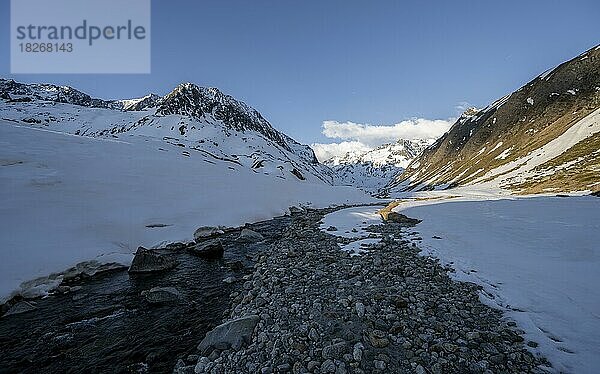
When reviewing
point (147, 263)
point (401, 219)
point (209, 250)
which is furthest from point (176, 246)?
point (401, 219)

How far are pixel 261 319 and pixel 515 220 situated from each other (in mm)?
18663

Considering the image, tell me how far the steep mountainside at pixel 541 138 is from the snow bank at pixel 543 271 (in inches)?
1887

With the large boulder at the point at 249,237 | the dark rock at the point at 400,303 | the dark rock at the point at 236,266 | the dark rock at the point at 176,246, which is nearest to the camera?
the dark rock at the point at 400,303

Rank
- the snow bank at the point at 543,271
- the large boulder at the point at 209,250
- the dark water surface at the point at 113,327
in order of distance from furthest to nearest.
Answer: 1. the large boulder at the point at 209,250
2. the dark water surface at the point at 113,327
3. the snow bank at the point at 543,271

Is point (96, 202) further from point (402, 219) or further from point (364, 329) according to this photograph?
point (402, 219)

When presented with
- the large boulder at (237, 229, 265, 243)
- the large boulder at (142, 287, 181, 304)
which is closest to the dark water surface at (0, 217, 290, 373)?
the large boulder at (142, 287, 181, 304)

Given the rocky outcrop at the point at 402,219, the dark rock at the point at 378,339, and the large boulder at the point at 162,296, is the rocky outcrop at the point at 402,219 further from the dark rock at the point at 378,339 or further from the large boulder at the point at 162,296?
the large boulder at the point at 162,296

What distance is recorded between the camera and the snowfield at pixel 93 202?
43.2 ft

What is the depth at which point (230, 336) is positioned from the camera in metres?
7.22

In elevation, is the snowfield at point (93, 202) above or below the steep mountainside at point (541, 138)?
below

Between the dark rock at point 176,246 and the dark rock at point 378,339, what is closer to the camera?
the dark rock at point 378,339

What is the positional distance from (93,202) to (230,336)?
17305 mm

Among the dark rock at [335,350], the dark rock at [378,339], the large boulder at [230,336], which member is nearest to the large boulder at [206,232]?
the large boulder at [230,336]

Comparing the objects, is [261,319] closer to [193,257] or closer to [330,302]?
[330,302]
